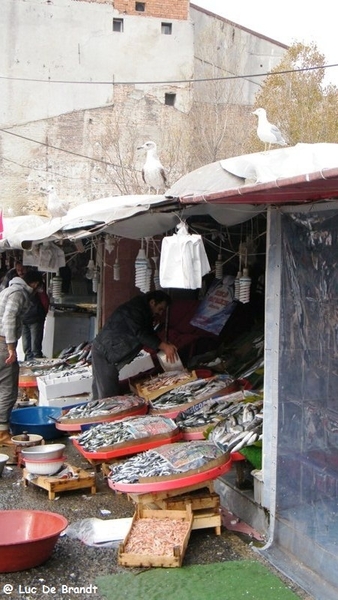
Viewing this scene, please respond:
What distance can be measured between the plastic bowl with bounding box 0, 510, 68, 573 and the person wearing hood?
325 cm

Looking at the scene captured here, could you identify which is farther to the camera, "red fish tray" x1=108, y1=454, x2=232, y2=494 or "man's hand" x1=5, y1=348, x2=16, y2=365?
"man's hand" x1=5, y1=348, x2=16, y2=365

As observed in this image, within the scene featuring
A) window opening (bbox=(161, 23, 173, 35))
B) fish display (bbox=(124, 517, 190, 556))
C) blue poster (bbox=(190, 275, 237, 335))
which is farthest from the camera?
window opening (bbox=(161, 23, 173, 35))

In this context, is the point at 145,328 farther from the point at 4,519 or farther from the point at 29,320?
the point at 29,320

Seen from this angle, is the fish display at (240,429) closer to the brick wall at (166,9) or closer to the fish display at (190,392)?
the fish display at (190,392)

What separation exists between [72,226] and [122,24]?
28695mm

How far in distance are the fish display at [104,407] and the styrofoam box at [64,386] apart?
1.33 metres

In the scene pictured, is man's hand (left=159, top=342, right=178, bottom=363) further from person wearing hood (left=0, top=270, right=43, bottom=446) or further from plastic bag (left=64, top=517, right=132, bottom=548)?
plastic bag (left=64, top=517, right=132, bottom=548)

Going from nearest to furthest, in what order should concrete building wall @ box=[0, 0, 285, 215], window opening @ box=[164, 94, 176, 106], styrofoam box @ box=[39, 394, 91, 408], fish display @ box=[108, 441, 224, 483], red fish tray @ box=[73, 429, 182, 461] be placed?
fish display @ box=[108, 441, 224, 483] → red fish tray @ box=[73, 429, 182, 461] → styrofoam box @ box=[39, 394, 91, 408] → concrete building wall @ box=[0, 0, 285, 215] → window opening @ box=[164, 94, 176, 106]

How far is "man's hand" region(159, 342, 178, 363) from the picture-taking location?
7.83m

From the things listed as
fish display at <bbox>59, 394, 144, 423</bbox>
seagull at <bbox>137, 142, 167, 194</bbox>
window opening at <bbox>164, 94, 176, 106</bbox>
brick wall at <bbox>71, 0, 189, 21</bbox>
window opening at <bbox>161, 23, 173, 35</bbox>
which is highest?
brick wall at <bbox>71, 0, 189, 21</bbox>

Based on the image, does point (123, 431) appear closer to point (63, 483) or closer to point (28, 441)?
point (63, 483)

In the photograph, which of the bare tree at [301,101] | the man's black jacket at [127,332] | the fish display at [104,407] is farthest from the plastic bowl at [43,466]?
the bare tree at [301,101]

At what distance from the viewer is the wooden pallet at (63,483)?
20.9ft

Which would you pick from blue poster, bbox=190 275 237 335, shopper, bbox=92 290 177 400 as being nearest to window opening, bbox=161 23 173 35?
blue poster, bbox=190 275 237 335
